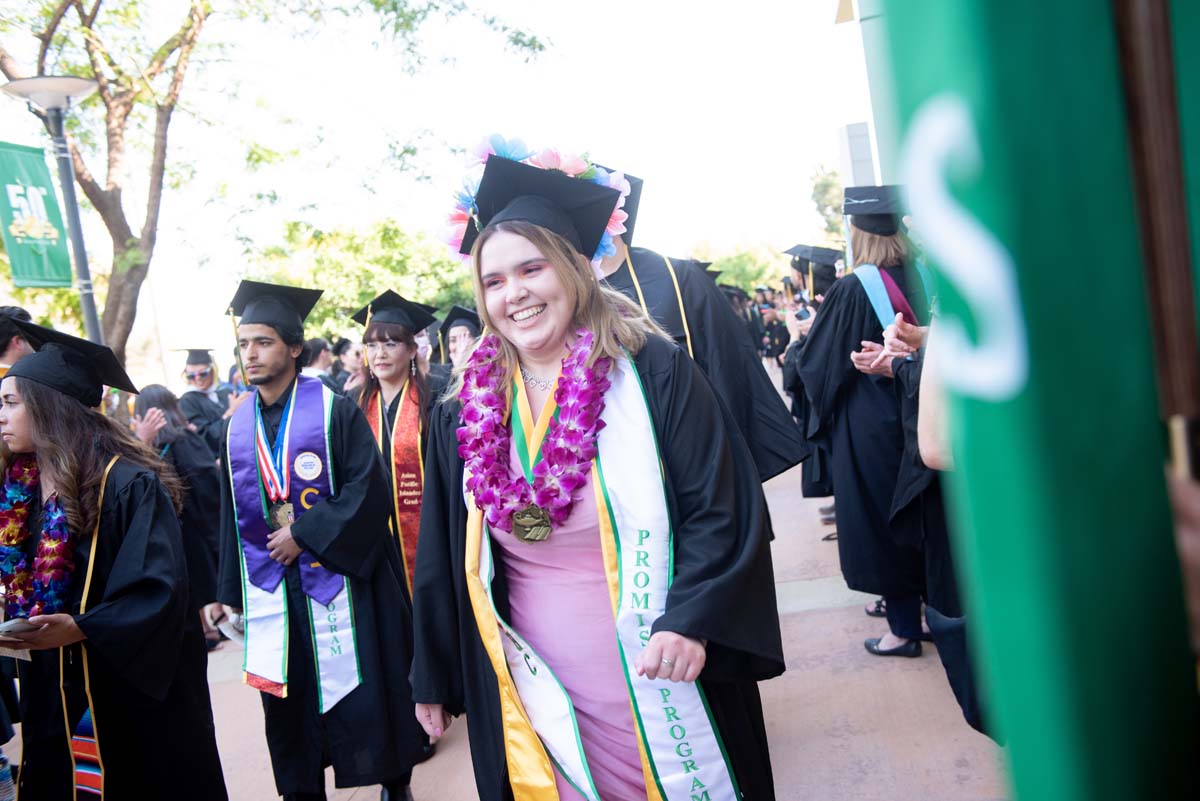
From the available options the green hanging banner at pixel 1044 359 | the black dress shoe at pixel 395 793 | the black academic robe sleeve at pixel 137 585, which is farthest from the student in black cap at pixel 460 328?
the green hanging banner at pixel 1044 359

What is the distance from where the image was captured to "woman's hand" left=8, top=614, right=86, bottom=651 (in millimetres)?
2957

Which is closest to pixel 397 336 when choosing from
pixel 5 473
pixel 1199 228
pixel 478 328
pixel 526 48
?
pixel 478 328

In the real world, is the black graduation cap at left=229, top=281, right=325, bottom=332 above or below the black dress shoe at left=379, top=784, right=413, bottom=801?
above

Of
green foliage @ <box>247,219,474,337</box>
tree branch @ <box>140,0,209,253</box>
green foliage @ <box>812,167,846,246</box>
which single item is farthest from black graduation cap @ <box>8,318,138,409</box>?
green foliage @ <box>812,167,846,246</box>

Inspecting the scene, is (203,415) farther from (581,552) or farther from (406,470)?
(581,552)

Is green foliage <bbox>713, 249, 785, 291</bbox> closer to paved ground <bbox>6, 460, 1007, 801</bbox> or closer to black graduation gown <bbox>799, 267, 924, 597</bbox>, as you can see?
paved ground <bbox>6, 460, 1007, 801</bbox>

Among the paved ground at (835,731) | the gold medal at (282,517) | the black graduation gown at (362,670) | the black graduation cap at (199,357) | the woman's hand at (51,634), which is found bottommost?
the paved ground at (835,731)

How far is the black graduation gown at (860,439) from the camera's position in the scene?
15.1 feet

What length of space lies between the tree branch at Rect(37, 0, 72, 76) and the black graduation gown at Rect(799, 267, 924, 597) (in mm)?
8868

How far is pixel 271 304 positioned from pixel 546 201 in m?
2.24

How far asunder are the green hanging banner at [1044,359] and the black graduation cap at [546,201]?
221 centimetres

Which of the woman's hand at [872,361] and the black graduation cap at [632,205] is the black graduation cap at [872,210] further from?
the black graduation cap at [632,205]

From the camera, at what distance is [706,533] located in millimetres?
2279

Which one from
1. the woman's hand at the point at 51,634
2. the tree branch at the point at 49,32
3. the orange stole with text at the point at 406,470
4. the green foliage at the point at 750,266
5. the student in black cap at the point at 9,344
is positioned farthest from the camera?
the green foliage at the point at 750,266
